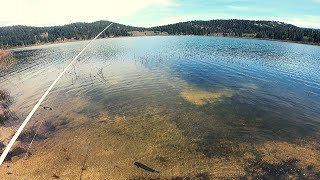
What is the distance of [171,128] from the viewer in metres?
26.7

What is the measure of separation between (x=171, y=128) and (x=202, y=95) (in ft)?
40.9

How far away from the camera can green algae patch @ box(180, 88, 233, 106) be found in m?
34.8

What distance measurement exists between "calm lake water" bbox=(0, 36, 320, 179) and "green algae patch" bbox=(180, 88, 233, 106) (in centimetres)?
14

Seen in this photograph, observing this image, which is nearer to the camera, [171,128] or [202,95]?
[171,128]

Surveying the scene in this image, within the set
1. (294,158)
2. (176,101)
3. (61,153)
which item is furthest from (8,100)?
(294,158)

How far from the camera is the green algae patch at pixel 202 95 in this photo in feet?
114

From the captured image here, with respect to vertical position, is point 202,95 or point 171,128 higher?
point 202,95

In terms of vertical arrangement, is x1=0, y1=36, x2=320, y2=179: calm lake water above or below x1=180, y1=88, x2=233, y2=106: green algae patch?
below

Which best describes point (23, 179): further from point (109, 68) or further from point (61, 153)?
point (109, 68)

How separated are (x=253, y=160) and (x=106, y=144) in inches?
498

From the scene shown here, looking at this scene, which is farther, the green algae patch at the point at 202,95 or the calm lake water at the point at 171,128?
the green algae patch at the point at 202,95

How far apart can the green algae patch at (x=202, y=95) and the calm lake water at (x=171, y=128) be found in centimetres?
14

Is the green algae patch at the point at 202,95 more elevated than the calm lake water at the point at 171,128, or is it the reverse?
the green algae patch at the point at 202,95

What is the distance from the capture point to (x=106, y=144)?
23453mm
